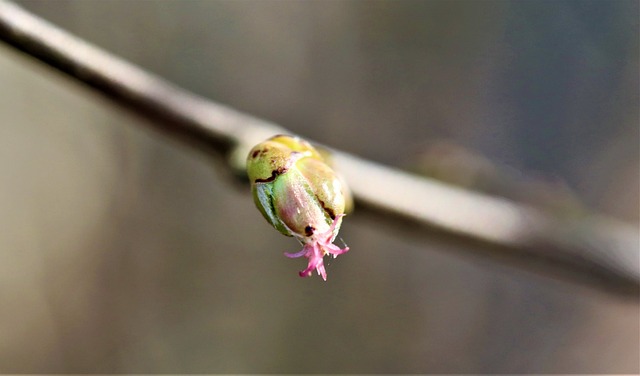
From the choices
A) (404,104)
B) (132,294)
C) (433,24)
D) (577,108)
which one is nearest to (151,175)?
(132,294)

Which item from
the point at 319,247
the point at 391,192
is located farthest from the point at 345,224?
the point at 319,247

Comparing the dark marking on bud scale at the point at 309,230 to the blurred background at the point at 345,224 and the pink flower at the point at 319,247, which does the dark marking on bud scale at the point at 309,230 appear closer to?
the pink flower at the point at 319,247

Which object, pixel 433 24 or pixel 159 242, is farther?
pixel 433 24

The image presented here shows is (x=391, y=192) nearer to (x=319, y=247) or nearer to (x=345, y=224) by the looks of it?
(x=319, y=247)

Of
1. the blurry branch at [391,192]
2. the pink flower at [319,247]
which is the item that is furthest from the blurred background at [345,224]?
the pink flower at [319,247]

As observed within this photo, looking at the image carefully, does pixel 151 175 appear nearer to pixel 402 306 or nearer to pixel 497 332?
pixel 402 306
